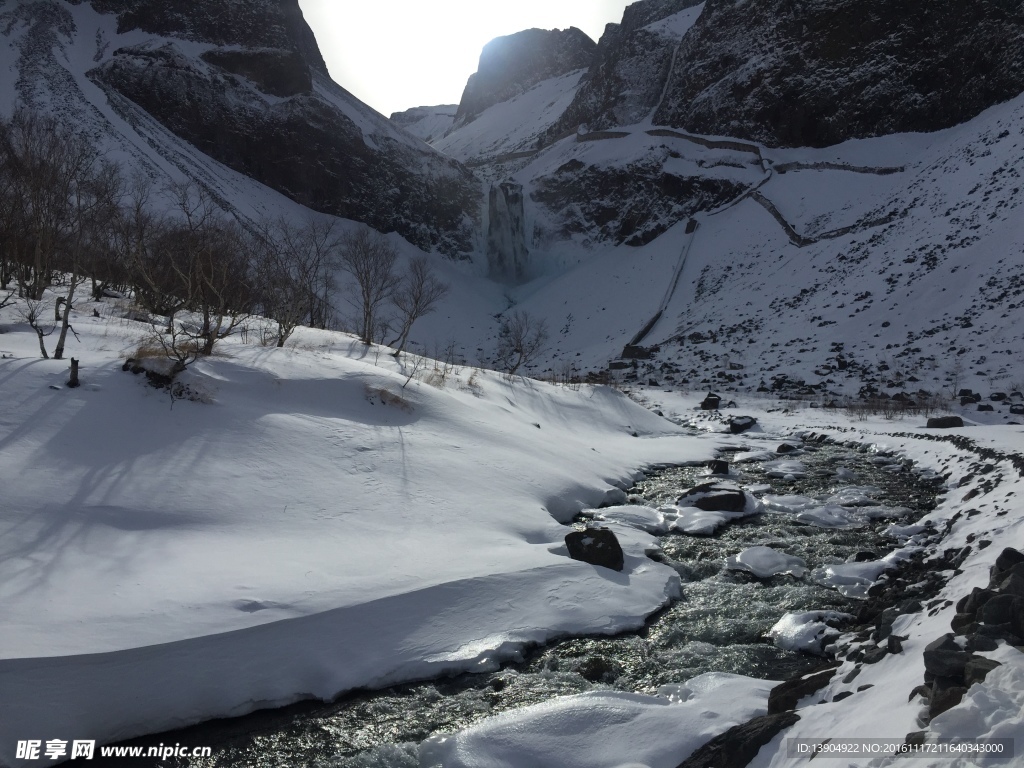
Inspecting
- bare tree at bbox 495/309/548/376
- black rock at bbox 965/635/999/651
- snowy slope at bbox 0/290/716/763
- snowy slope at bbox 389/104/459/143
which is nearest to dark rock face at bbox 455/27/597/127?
snowy slope at bbox 389/104/459/143

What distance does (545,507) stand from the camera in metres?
10.3

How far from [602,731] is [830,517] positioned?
7.61 metres

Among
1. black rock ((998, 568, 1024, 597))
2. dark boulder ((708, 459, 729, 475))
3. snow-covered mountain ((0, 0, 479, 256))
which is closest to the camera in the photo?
black rock ((998, 568, 1024, 597))

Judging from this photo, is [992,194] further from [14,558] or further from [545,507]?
[14,558]

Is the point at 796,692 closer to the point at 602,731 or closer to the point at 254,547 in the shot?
the point at 602,731

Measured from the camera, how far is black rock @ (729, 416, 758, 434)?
2155cm

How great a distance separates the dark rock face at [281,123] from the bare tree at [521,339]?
1432 centimetres

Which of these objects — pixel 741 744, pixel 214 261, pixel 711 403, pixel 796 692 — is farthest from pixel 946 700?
pixel 214 261

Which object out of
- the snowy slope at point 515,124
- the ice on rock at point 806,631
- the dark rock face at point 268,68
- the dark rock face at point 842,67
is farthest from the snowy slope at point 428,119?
the ice on rock at point 806,631

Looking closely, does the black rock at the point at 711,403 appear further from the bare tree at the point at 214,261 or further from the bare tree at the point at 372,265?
the bare tree at the point at 214,261

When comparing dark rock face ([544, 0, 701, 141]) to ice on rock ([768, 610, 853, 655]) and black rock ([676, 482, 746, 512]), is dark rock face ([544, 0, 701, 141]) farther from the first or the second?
ice on rock ([768, 610, 853, 655])

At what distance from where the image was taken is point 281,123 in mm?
54219

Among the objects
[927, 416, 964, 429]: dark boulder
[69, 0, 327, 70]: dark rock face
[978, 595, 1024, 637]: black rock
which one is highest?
[69, 0, 327, 70]: dark rock face

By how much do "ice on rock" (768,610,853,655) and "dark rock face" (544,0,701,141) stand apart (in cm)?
6872
